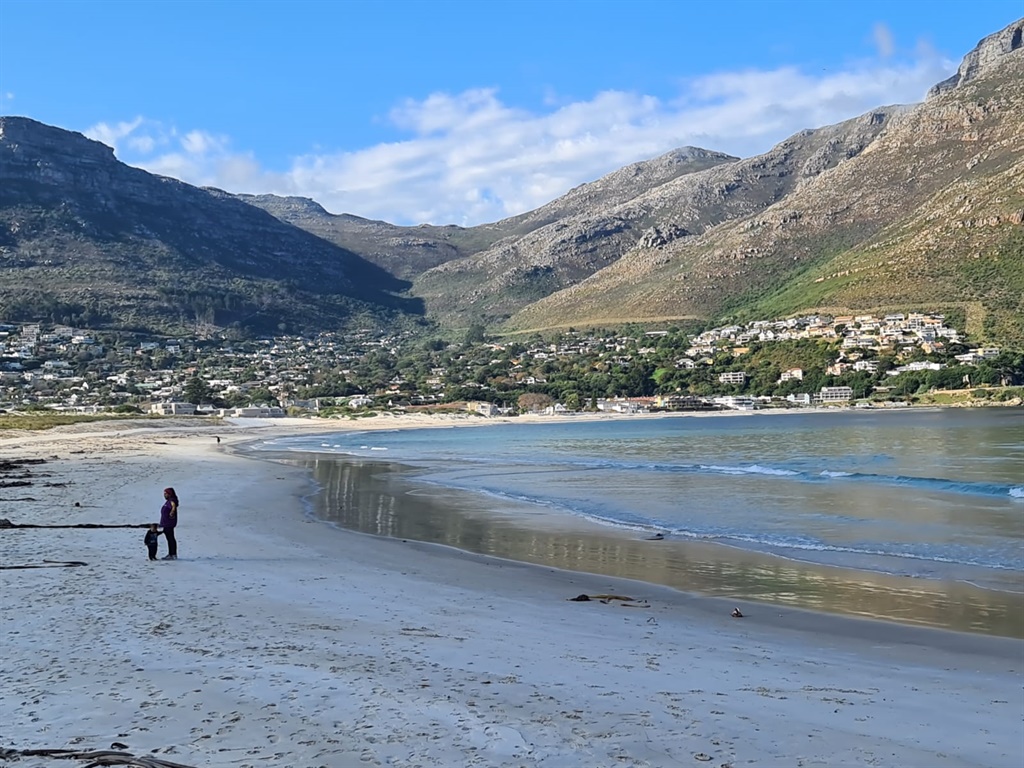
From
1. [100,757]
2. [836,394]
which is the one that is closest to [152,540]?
[100,757]

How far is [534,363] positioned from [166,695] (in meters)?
121

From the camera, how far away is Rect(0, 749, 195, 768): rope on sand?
4617mm

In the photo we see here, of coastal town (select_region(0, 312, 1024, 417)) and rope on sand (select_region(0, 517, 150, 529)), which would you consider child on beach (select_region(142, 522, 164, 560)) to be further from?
coastal town (select_region(0, 312, 1024, 417))

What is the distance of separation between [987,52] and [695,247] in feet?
265

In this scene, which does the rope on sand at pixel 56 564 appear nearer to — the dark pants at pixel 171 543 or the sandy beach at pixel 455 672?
the sandy beach at pixel 455 672

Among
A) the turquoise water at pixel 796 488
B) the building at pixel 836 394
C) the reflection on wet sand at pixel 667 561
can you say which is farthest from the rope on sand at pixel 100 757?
A: the building at pixel 836 394

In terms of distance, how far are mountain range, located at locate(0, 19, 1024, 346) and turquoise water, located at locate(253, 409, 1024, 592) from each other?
178 feet

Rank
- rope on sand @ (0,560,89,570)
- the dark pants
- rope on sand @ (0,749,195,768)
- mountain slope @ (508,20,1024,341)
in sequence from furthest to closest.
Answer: mountain slope @ (508,20,1024,341), the dark pants, rope on sand @ (0,560,89,570), rope on sand @ (0,749,195,768)

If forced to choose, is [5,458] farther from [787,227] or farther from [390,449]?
[787,227]

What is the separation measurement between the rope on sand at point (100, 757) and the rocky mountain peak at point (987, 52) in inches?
7113

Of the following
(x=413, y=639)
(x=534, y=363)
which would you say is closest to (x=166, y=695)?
(x=413, y=639)

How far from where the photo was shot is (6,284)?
428 feet

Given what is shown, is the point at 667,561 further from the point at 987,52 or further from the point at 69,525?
the point at 987,52

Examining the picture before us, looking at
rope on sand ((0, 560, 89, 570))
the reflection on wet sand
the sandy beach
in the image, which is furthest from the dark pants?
the reflection on wet sand
